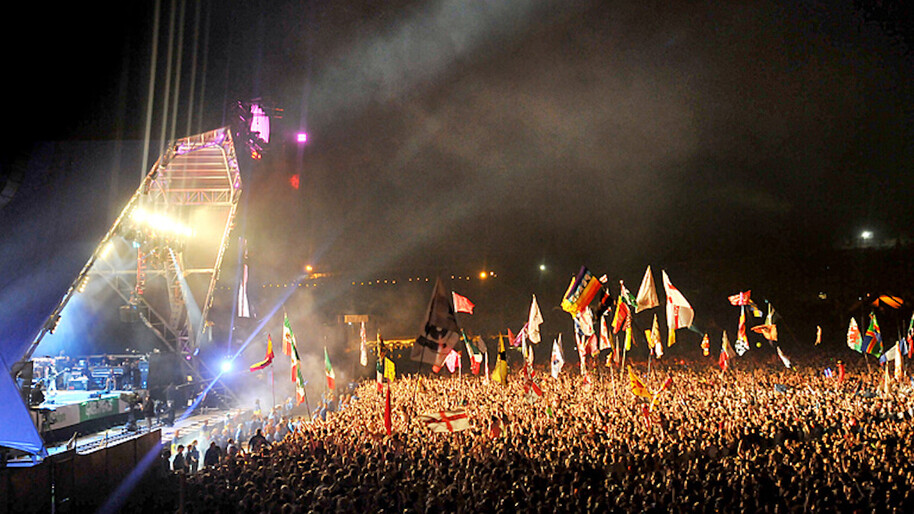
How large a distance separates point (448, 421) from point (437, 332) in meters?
1.84

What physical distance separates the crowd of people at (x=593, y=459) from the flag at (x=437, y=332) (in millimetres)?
1527

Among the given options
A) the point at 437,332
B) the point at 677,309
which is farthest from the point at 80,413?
the point at 677,309

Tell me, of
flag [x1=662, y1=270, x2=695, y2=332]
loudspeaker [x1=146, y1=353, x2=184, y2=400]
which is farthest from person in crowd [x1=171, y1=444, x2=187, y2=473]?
flag [x1=662, y1=270, x2=695, y2=332]

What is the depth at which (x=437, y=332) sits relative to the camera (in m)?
10.0

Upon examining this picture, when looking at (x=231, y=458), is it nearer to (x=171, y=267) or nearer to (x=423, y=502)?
(x=423, y=502)

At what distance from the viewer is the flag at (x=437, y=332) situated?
991cm

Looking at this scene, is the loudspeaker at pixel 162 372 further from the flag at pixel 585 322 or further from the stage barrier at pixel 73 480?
the flag at pixel 585 322

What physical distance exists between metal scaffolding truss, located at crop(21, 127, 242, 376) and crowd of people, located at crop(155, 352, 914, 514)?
563cm

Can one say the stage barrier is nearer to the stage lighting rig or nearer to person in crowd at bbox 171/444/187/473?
person in crowd at bbox 171/444/187/473

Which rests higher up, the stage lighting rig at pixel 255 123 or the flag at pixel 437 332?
the stage lighting rig at pixel 255 123

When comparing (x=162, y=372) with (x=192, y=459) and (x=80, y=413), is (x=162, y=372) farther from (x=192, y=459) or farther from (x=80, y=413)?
(x=192, y=459)

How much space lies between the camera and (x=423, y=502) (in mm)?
7055

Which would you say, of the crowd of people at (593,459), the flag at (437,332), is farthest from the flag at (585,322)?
the flag at (437,332)

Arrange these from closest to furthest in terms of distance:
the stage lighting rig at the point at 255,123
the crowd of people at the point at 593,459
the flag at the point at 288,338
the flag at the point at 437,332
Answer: the crowd of people at the point at 593,459 < the flag at the point at 437,332 < the flag at the point at 288,338 < the stage lighting rig at the point at 255,123
